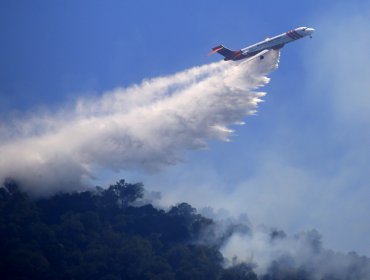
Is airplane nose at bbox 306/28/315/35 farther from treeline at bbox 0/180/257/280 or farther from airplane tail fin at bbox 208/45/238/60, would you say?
treeline at bbox 0/180/257/280

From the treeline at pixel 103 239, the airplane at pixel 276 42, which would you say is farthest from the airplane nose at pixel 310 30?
the treeline at pixel 103 239

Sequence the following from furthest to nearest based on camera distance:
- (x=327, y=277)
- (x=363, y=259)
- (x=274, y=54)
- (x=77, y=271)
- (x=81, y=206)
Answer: (x=81, y=206) → (x=363, y=259) → (x=327, y=277) → (x=77, y=271) → (x=274, y=54)

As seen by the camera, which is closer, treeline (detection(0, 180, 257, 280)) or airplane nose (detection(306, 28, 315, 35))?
airplane nose (detection(306, 28, 315, 35))

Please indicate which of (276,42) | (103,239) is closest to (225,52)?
(276,42)

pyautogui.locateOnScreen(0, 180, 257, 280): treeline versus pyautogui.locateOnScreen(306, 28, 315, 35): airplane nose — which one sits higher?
pyautogui.locateOnScreen(306, 28, 315, 35): airplane nose

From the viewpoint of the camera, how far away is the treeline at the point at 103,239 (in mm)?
103819

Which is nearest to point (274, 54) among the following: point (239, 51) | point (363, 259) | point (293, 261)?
point (239, 51)

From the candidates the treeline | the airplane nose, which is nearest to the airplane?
the airplane nose

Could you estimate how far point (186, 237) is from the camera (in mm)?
123875

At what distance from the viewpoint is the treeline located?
103819 mm

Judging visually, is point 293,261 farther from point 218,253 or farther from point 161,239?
point 161,239

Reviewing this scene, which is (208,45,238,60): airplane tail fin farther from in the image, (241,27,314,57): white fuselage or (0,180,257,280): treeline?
(0,180,257,280): treeline

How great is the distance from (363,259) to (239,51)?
44.9 meters

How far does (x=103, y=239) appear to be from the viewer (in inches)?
4569
